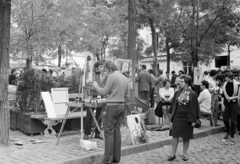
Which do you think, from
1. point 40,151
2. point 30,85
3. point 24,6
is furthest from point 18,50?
point 40,151

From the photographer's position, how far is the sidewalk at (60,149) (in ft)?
20.1

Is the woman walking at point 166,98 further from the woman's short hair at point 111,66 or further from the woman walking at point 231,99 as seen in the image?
the woman's short hair at point 111,66

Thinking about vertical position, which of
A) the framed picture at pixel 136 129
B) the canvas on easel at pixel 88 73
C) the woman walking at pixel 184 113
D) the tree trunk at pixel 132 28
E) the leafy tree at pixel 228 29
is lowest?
the framed picture at pixel 136 129

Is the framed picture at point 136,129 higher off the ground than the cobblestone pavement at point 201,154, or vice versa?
the framed picture at point 136,129

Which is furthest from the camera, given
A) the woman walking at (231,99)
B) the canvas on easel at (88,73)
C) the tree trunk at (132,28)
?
the tree trunk at (132,28)

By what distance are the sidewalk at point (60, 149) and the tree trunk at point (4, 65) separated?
40 cm

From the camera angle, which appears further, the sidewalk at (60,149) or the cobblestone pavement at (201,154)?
the cobblestone pavement at (201,154)

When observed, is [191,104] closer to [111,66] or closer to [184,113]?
[184,113]

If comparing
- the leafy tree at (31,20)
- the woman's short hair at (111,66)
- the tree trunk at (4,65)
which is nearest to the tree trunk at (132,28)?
the woman's short hair at (111,66)

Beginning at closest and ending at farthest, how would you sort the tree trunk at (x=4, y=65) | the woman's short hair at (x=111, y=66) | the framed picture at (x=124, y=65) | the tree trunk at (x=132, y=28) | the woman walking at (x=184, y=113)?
1. the woman's short hair at (x=111, y=66)
2. the woman walking at (x=184, y=113)
3. the tree trunk at (x=4, y=65)
4. the framed picture at (x=124, y=65)
5. the tree trunk at (x=132, y=28)

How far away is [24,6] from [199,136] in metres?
11.6

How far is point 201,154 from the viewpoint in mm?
7410

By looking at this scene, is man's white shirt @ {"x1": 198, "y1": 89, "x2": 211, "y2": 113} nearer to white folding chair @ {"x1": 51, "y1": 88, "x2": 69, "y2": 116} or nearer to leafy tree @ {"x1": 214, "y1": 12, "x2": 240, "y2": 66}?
white folding chair @ {"x1": 51, "y1": 88, "x2": 69, "y2": 116}

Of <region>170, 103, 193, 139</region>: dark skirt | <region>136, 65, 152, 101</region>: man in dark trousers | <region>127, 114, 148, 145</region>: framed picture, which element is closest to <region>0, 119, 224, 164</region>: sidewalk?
<region>127, 114, 148, 145</region>: framed picture
